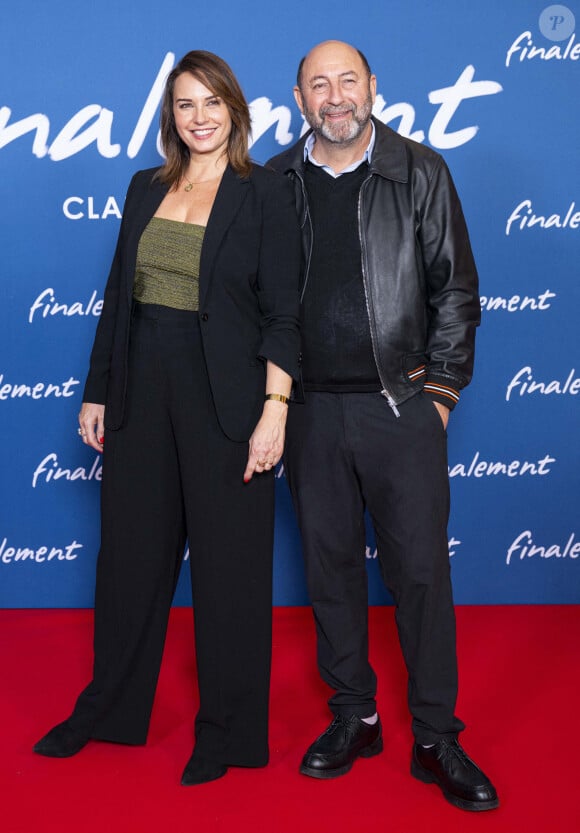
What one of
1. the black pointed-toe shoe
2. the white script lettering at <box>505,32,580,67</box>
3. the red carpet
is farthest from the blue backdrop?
the black pointed-toe shoe

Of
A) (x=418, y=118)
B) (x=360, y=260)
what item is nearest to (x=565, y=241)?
(x=418, y=118)

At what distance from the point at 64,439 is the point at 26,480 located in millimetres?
203

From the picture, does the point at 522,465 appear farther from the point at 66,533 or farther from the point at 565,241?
the point at 66,533

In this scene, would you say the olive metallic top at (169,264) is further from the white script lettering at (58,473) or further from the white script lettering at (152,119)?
the white script lettering at (58,473)

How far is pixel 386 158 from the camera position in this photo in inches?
85.7

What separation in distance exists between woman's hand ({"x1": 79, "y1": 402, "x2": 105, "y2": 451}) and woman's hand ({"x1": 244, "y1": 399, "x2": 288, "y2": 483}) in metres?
0.44

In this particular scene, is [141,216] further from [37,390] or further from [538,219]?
[538,219]

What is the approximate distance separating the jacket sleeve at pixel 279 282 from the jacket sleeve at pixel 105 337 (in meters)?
0.38

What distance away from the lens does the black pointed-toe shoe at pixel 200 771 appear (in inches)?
83.7

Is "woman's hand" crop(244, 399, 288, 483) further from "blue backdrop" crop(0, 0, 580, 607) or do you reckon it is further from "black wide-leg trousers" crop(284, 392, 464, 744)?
"blue backdrop" crop(0, 0, 580, 607)

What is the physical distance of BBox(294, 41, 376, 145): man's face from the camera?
2.17 m

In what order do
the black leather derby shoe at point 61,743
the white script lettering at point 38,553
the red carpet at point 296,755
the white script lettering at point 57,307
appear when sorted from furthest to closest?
1. the white script lettering at point 38,553
2. the white script lettering at point 57,307
3. the black leather derby shoe at point 61,743
4. the red carpet at point 296,755

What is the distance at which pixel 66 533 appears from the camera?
3346mm

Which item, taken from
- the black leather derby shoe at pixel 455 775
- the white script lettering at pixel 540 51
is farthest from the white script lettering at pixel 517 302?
the black leather derby shoe at pixel 455 775
